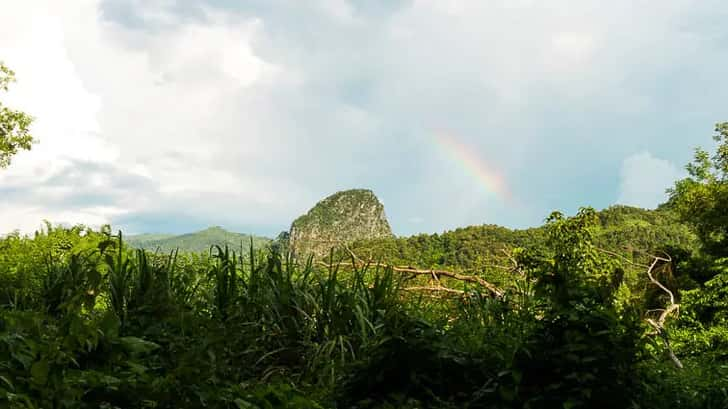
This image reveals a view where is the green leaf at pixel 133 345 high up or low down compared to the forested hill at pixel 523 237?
down

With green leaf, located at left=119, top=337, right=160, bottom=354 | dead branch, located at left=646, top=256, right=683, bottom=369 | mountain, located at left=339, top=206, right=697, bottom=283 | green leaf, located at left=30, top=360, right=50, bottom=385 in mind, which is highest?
mountain, located at left=339, top=206, right=697, bottom=283

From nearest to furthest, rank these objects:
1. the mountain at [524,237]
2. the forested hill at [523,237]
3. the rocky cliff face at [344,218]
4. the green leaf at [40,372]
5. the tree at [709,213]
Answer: the green leaf at [40,372] → the tree at [709,213] → the mountain at [524,237] → the forested hill at [523,237] → the rocky cliff face at [344,218]

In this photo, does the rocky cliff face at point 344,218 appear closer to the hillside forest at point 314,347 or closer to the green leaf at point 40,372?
the hillside forest at point 314,347

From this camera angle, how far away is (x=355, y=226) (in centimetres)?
7138

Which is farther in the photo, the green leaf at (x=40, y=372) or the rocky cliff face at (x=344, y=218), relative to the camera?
the rocky cliff face at (x=344, y=218)

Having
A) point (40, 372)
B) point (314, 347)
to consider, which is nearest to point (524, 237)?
point (314, 347)

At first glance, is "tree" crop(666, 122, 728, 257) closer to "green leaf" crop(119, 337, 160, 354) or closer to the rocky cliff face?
"green leaf" crop(119, 337, 160, 354)

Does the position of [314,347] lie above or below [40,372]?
below

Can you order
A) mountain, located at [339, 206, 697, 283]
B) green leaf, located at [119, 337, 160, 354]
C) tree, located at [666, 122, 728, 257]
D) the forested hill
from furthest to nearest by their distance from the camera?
the forested hill
mountain, located at [339, 206, 697, 283]
tree, located at [666, 122, 728, 257]
green leaf, located at [119, 337, 160, 354]

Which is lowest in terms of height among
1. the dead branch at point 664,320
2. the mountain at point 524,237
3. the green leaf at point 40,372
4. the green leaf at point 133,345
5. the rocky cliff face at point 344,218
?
the dead branch at point 664,320

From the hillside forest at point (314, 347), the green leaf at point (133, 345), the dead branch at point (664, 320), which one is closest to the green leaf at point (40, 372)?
the hillside forest at point (314, 347)

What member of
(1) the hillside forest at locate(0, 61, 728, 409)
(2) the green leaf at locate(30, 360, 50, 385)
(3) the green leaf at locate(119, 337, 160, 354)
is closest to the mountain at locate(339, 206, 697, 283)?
(1) the hillside forest at locate(0, 61, 728, 409)

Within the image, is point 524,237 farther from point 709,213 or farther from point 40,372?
point 40,372

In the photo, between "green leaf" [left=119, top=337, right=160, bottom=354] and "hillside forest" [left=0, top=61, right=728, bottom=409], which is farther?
"green leaf" [left=119, top=337, right=160, bottom=354]
